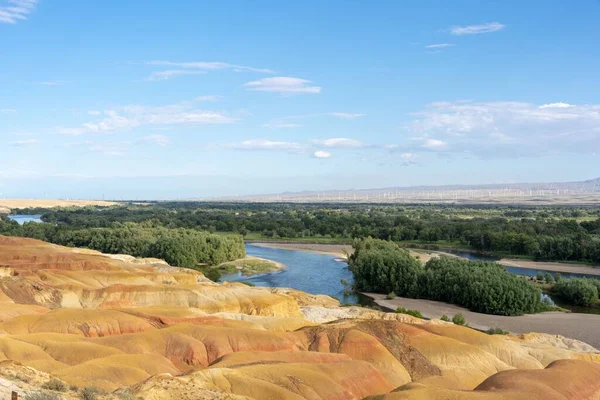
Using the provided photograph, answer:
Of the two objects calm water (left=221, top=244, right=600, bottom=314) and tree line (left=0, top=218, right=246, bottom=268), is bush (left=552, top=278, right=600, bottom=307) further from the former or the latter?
tree line (left=0, top=218, right=246, bottom=268)

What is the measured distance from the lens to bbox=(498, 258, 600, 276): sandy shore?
94375 millimetres

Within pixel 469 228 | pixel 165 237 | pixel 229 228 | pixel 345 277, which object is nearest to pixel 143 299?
pixel 345 277

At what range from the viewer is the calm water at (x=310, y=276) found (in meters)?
78.8

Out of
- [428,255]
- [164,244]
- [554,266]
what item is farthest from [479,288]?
[164,244]

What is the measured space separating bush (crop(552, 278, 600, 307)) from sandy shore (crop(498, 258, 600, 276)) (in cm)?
1980

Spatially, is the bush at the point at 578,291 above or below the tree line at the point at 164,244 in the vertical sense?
below

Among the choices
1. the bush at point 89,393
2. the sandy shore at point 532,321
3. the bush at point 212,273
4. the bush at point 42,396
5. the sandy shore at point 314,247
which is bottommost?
the sandy shore at point 532,321

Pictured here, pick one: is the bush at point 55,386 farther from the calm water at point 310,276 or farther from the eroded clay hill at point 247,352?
→ the calm water at point 310,276

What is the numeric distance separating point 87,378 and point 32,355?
483 cm

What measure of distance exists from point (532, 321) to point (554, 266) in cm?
4186

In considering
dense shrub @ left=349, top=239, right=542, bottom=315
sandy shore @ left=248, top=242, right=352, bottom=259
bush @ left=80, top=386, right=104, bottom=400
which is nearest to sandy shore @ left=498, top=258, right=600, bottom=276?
dense shrub @ left=349, top=239, right=542, bottom=315

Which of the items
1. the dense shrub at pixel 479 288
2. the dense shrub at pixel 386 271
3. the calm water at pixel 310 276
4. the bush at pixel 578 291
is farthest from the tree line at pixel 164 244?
the bush at pixel 578 291

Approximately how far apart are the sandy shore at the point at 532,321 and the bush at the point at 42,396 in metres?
44.2

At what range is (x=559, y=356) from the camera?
40.7 meters
